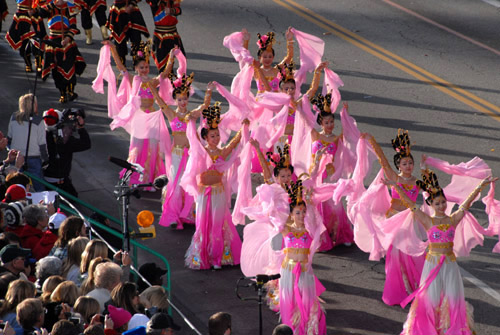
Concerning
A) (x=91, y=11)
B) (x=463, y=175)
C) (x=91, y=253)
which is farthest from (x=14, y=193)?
(x=91, y=11)

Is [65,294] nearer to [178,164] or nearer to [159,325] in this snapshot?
[159,325]

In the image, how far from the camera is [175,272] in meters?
13.1

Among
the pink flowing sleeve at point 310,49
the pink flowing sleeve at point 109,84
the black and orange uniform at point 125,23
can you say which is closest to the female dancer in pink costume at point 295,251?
the pink flowing sleeve at point 310,49

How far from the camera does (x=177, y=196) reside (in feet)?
47.0

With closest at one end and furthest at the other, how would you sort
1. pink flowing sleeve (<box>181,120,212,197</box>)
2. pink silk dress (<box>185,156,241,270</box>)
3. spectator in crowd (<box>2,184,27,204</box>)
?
1. spectator in crowd (<box>2,184,27,204</box>)
2. pink flowing sleeve (<box>181,120,212,197</box>)
3. pink silk dress (<box>185,156,241,270</box>)

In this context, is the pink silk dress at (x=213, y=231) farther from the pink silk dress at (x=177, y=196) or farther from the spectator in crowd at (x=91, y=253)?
the spectator in crowd at (x=91, y=253)

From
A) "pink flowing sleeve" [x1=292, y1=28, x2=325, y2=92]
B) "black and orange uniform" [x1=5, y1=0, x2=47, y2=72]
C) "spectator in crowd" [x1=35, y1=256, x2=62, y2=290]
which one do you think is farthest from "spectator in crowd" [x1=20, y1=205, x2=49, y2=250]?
"black and orange uniform" [x1=5, y1=0, x2=47, y2=72]

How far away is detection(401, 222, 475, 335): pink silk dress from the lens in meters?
10.8

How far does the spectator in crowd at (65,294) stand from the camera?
31.6 ft

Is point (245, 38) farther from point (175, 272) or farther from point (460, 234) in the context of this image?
point (460, 234)

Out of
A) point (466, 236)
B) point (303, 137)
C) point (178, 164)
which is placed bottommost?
point (178, 164)

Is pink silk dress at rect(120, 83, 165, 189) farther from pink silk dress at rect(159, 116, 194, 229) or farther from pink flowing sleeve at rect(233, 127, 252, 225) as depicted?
pink flowing sleeve at rect(233, 127, 252, 225)

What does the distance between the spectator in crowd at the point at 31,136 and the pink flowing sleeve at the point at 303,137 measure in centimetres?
369

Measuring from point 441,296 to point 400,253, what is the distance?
134 cm
